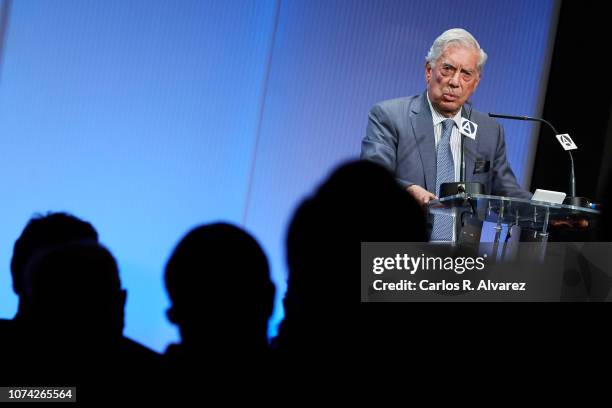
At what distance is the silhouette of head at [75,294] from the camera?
1489 millimetres

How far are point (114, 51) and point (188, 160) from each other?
2.28 feet

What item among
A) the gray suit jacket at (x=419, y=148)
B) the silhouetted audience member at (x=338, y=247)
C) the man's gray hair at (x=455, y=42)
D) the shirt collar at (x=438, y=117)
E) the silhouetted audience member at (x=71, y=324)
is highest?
the man's gray hair at (x=455, y=42)

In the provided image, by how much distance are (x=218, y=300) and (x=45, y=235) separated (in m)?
0.78

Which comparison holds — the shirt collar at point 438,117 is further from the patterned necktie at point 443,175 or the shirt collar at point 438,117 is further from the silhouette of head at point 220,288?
the silhouette of head at point 220,288

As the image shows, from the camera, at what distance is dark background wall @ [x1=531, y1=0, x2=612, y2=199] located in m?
4.27

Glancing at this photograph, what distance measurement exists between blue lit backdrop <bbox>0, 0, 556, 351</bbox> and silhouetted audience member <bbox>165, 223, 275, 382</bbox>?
2707 mm

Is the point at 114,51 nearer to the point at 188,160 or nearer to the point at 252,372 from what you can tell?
the point at 188,160

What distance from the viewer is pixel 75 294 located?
59.5 inches

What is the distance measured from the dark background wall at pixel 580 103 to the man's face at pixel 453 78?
1352 millimetres

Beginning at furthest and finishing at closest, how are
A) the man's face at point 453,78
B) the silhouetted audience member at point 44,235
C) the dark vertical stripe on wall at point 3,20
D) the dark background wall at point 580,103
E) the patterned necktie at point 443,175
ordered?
the dark background wall at point 580,103 → the dark vertical stripe on wall at point 3,20 → the man's face at point 453,78 → the patterned necktie at point 443,175 → the silhouetted audience member at point 44,235

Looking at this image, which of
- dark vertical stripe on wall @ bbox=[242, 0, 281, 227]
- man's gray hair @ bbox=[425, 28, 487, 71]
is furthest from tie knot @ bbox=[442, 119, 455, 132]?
dark vertical stripe on wall @ bbox=[242, 0, 281, 227]

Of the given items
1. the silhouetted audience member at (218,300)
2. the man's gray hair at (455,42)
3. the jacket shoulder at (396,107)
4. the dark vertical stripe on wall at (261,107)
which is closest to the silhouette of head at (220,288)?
the silhouetted audience member at (218,300)

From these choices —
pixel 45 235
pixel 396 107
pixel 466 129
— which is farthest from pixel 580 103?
pixel 45 235

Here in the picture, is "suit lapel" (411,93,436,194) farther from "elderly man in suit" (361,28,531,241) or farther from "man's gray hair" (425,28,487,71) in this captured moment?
"man's gray hair" (425,28,487,71)
